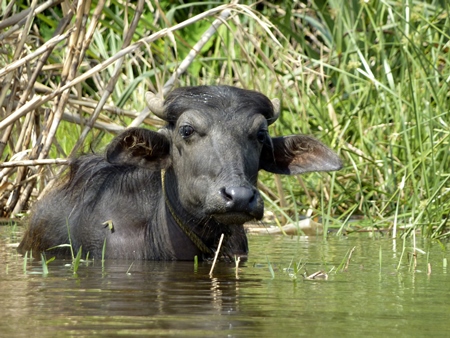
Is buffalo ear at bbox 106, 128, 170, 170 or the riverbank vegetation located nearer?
buffalo ear at bbox 106, 128, 170, 170

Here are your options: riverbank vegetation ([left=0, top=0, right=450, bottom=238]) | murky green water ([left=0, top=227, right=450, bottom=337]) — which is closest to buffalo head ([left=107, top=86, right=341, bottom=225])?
murky green water ([left=0, top=227, right=450, bottom=337])

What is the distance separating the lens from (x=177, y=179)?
20.5 ft

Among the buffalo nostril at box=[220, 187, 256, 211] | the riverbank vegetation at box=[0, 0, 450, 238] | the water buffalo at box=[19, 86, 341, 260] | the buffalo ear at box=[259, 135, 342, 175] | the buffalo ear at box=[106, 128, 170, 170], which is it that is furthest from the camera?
the riverbank vegetation at box=[0, 0, 450, 238]

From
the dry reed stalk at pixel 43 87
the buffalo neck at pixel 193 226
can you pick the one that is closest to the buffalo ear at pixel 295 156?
the buffalo neck at pixel 193 226

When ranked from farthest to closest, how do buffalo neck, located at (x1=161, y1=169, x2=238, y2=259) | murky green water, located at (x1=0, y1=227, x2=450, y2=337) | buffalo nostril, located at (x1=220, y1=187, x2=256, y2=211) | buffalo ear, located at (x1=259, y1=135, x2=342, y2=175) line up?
buffalo ear, located at (x1=259, y1=135, x2=342, y2=175) → buffalo neck, located at (x1=161, y1=169, x2=238, y2=259) → buffalo nostril, located at (x1=220, y1=187, x2=256, y2=211) → murky green water, located at (x1=0, y1=227, x2=450, y2=337)

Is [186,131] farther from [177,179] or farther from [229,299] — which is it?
[229,299]

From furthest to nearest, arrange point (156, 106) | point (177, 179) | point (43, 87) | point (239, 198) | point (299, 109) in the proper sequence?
point (299, 109) → point (43, 87) → point (156, 106) → point (177, 179) → point (239, 198)

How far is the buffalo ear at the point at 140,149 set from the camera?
6.19 m

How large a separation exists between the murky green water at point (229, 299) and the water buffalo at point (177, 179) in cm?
30

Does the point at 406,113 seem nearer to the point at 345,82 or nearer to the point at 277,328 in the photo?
the point at 345,82

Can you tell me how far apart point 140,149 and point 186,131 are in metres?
0.35

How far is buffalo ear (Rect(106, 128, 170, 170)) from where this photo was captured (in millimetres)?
6188

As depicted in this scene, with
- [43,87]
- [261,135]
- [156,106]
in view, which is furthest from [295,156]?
[43,87]

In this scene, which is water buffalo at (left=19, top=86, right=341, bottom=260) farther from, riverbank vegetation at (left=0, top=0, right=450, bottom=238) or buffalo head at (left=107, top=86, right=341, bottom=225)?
riverbank vegetation at (left=0, top=0, right=450, bottom=238)
